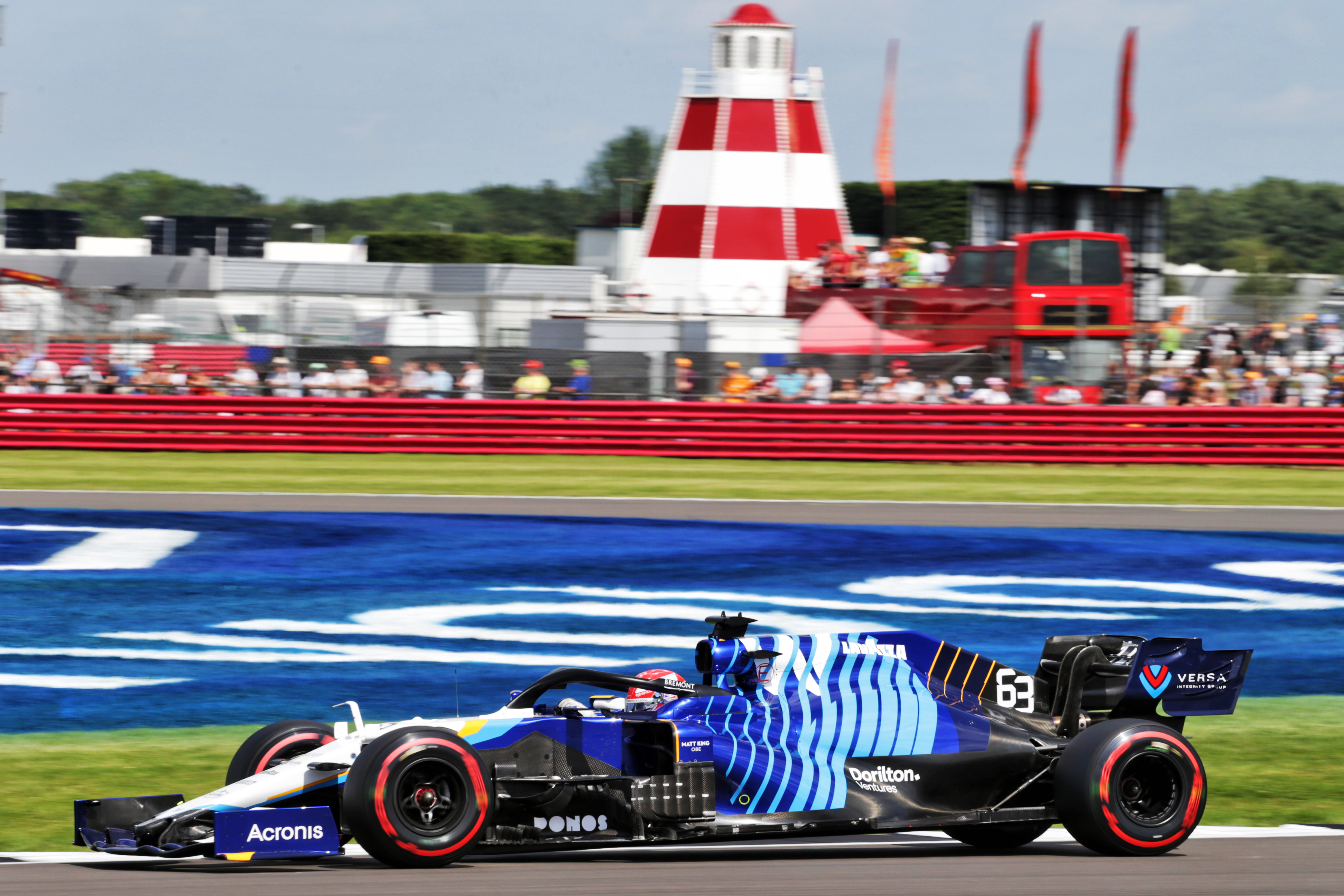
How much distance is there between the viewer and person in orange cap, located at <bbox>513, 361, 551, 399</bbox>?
21734 millimetres

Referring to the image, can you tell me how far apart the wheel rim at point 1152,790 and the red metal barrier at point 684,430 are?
1550 cm

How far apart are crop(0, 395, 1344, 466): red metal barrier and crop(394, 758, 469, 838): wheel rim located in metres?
16.3

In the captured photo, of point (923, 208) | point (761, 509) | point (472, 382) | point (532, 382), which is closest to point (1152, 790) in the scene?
point (761, 509)

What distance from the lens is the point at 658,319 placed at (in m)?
23.3

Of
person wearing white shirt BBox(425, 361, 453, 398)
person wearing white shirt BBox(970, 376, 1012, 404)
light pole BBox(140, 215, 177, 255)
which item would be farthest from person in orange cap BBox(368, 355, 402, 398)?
light pole BBox(140, 215, 177, 255)

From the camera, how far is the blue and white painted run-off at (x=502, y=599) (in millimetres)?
9320

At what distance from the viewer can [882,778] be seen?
19.1ft

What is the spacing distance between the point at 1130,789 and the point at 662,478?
1374 cm

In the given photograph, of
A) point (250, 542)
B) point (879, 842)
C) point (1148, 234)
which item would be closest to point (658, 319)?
point (250, 542)

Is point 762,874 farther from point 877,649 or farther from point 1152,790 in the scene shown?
point 1152,790

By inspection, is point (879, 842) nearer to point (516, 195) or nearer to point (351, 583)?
point (351, 583)

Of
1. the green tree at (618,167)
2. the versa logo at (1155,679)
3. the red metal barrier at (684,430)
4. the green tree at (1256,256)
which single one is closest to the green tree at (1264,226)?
the green tree at (1256,256)

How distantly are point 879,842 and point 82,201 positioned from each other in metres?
153

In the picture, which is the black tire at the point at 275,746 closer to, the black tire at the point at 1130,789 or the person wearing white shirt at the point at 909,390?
the black tire at the point at 1130,789
